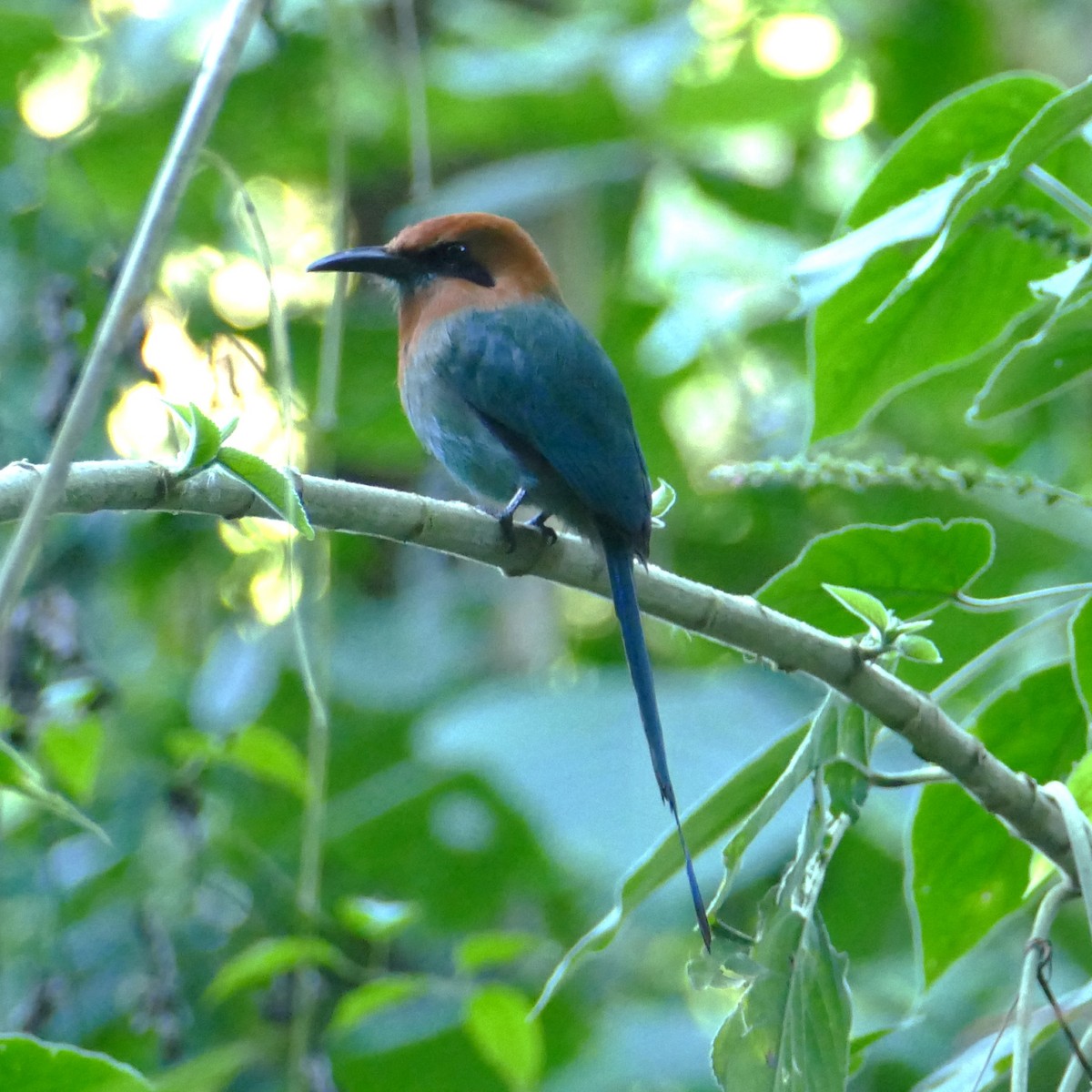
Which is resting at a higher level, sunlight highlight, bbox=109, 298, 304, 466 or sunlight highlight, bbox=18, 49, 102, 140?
sunlight highlight, bbox=18, 49, 102, 140

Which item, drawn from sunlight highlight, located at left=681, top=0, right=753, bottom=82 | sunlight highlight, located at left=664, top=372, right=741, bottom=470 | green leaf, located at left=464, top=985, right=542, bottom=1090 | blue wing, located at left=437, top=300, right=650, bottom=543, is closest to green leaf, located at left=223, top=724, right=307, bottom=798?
green leaf, located at left=464, top=985, right=542, bottom=1090

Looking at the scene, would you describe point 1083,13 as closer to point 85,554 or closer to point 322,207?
point 322,207

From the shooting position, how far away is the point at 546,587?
3117 mm

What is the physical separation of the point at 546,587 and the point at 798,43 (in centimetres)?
182

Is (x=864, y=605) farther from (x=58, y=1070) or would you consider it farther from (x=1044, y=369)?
(x=58, y=1070)

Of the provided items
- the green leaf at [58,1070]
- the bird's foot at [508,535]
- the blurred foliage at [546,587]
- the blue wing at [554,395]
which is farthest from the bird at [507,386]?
the green leaf at [58,1070]

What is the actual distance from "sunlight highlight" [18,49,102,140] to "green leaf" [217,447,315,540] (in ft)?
7.64

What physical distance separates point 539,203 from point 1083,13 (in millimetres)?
1417

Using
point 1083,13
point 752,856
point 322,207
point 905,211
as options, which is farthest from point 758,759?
point 322,207

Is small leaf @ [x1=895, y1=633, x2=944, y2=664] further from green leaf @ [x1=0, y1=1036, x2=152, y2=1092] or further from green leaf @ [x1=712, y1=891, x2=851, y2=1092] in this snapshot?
green leaf @ [x1=0, y1=1036, x2=152, y2=1092]

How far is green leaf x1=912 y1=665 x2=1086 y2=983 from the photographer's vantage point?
1.29 m

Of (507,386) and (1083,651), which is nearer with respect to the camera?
(1083,651)

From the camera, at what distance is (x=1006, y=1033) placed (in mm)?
1298

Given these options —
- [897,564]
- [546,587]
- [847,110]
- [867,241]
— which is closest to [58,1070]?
[897,564]
